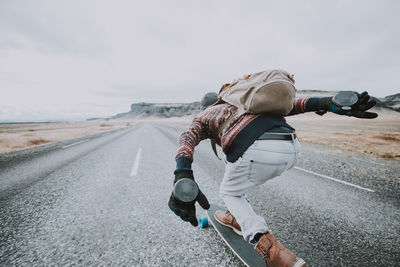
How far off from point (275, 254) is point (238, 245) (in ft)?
2.21

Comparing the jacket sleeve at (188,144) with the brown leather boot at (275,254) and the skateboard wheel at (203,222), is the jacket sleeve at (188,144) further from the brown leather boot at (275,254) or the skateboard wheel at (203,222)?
the skateboard wheel at (203,222)

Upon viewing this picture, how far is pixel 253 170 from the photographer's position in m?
1.32

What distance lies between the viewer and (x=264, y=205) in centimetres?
291

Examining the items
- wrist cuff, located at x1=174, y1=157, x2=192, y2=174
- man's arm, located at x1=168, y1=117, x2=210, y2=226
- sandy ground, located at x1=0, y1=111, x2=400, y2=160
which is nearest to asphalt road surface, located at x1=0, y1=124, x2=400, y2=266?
man's arm, located at x1=168, y1=117, x2=210, y2=226

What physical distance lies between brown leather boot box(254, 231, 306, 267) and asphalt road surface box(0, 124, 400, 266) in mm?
551

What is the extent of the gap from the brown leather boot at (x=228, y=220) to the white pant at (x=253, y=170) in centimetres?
79

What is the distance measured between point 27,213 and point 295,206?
4.56 meters

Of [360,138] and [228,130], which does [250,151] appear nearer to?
[228,130]

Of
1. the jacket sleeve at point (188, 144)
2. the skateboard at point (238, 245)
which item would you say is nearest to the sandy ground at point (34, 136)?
the skateboard at point (238, 245)

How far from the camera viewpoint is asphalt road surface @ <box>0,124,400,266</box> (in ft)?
6.13

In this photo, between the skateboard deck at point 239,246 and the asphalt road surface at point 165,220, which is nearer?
the skateboard deck at point 239,246

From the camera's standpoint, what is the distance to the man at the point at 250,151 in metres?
1.26

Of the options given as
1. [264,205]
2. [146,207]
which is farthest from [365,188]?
[146,207]

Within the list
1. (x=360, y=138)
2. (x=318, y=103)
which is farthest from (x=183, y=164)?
(x=360, y=138)
